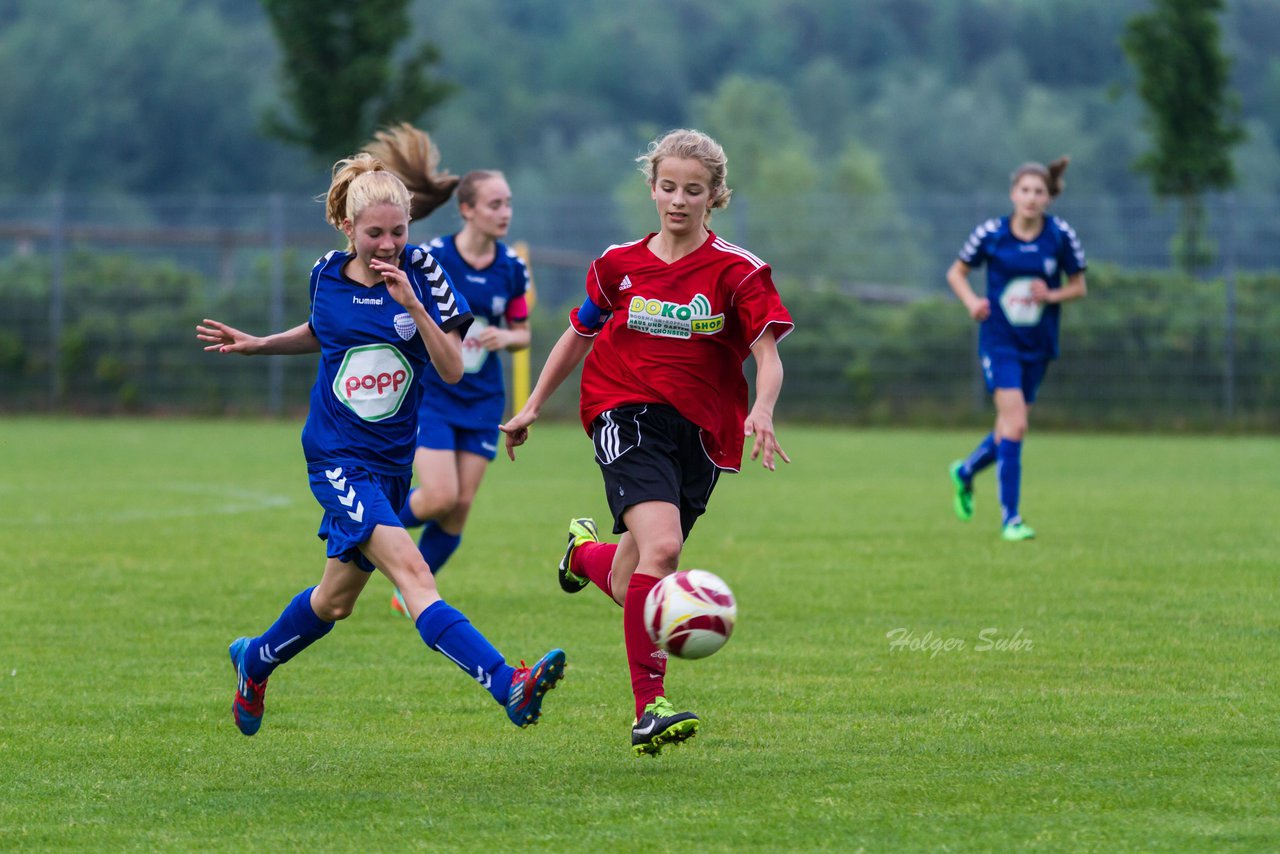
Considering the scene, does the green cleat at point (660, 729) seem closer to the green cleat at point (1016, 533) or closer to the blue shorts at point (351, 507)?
the blue shorts at point (351, 507)

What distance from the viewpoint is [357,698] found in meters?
6.41

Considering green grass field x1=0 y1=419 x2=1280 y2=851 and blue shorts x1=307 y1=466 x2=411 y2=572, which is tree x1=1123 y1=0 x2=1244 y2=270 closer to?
green grass field x1=0 y1=419 x2=1280 y2=851

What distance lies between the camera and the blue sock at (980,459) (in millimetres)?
11641

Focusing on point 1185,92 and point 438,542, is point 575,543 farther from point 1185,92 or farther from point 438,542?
point 1185,92

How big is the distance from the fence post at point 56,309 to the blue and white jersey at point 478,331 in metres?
17.4

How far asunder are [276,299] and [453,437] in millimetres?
16310

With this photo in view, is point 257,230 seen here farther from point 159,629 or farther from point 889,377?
point 159,629

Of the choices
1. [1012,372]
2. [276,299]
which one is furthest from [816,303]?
[1012,372]

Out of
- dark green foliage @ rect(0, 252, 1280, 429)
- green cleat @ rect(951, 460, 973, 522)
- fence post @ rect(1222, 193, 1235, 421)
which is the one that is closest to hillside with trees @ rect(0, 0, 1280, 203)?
dark green foliage @ rect(0, 252, 1280, 429)

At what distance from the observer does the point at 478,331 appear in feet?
28.3

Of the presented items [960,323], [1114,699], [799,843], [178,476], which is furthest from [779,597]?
[960,323]

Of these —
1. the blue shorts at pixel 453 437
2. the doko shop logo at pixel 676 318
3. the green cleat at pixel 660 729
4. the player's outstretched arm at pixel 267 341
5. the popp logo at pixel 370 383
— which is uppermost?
the doko shop logo at pixel 676 318

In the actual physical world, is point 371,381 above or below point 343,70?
below

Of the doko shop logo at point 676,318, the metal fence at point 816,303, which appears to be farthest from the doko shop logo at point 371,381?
the metal fence at point 816,303
